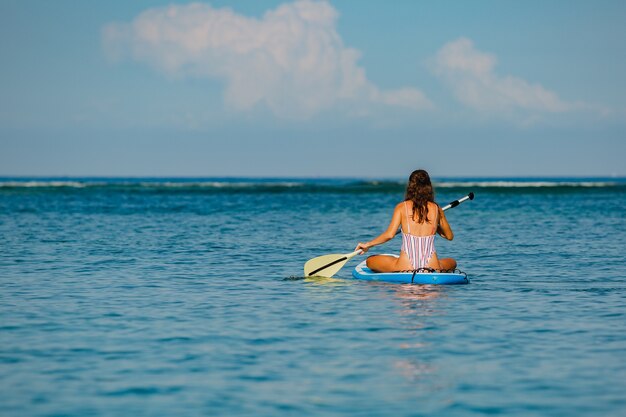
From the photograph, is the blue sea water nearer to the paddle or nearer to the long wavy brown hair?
the paddle

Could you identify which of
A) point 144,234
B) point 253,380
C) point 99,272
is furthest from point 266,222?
point 253,380

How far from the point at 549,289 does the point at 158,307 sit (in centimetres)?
635

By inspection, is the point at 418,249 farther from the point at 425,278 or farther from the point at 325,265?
the point at 325,265

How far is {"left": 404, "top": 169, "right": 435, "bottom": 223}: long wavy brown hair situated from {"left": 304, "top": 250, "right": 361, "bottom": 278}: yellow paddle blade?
1.89 meters

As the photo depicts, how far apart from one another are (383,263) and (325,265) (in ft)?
4.08

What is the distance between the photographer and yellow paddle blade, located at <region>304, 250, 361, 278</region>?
1585cm

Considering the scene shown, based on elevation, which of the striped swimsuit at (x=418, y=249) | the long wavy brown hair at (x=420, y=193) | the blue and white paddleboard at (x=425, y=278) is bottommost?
the blue and white paddleboard at (x=425, y=278)

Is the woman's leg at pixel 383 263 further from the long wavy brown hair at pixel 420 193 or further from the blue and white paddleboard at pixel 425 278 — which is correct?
the long wavy brown hair at pixel 420 193

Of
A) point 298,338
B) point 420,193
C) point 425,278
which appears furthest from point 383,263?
point 298,338

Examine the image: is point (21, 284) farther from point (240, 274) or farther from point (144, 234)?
point (144, 234)

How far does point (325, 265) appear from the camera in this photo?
1598 cm

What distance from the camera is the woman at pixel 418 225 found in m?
14.4

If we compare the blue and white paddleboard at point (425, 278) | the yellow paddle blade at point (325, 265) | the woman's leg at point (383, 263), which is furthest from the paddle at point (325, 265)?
the blue and white paddleboard at point (425, 278)

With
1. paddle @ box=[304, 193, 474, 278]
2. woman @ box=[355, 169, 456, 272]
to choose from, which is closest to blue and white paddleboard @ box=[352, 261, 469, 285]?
woman @ box=[355, 169, 456, 272]
